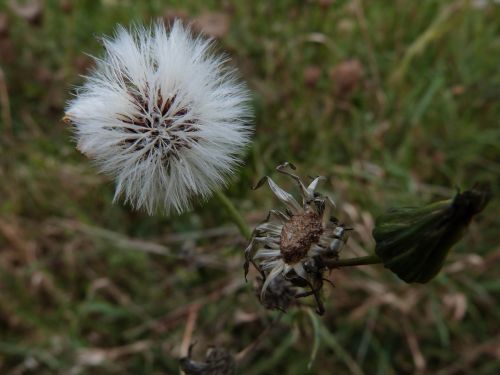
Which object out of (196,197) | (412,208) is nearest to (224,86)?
(196,197)

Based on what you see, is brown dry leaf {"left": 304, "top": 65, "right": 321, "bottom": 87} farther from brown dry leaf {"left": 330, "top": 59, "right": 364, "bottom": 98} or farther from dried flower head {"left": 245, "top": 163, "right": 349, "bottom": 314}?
dried flower head {"left": 245, "top": 163, "right": 349, "bottom": 314}

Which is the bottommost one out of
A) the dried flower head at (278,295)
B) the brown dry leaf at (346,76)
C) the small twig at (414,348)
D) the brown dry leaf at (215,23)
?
the small twig at (414,348)

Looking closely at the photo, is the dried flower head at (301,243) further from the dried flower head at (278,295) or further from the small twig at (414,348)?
the small twig at (414,348)

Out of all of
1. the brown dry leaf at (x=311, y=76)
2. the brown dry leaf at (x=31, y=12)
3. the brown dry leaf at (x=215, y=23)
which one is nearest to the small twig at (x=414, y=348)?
the brown dry leaf at (x=311, y=76)

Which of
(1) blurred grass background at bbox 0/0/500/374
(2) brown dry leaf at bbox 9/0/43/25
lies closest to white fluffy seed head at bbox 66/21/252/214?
(1) blurred grass background at bbox 0/0/500/374

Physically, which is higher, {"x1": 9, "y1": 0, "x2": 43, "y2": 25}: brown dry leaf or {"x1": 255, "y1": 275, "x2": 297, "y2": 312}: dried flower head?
{"x1": 9, "y1": 0, "x2": 43, "y2": 25}: brown dry leaf

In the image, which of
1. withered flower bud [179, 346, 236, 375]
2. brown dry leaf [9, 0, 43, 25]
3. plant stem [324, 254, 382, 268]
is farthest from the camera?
brown dry leaf [9, 0, 43, 25]

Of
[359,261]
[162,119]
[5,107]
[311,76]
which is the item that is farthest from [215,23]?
[359,261]
